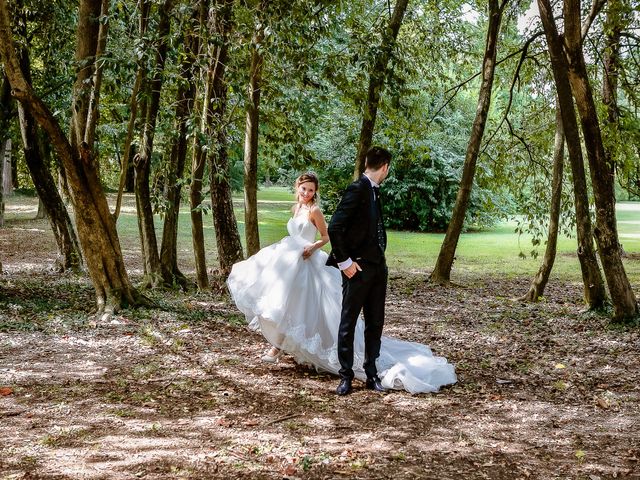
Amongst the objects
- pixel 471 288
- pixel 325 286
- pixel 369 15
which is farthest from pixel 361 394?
pixel 369 15

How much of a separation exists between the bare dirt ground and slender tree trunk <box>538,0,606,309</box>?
116 centimetres

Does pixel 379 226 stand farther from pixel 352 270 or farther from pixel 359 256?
pixel 352 270

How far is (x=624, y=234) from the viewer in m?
33.4

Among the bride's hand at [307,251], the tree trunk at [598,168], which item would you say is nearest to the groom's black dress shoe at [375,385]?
the bride's hand at [307,251]

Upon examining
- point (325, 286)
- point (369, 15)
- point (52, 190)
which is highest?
point (369, 15)

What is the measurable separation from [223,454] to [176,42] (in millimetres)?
6077

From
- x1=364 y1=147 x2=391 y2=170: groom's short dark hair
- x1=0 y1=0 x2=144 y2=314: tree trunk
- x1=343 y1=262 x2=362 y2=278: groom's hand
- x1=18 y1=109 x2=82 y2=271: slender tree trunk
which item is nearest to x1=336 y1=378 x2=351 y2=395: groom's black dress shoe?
x1=343 y1=262 x2=362 y2=278: groom's hand

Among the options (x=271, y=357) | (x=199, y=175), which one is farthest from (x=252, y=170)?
(x=271, y=357)

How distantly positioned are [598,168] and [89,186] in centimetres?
679

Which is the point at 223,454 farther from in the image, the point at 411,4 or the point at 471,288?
the point at 411,4

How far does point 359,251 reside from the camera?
627cm

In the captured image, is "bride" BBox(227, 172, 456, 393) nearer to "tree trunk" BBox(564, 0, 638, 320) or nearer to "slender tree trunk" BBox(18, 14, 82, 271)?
"tree trunk" BBox(564, 0, 638, 320)

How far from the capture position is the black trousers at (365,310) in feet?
20.7

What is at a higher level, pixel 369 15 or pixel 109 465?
pixel 369 15
